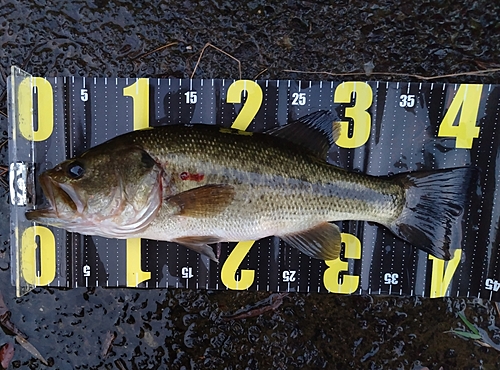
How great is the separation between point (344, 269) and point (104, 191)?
5.20 feet

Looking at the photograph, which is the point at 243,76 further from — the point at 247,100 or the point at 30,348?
the point at 30,348

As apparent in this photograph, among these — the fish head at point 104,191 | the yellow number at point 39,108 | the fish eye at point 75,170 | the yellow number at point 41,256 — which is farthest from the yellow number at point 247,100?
the yellow number at point 41,256

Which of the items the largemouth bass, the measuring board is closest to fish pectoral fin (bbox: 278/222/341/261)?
the largemouth bass

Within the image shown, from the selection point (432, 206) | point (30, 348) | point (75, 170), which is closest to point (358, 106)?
point (432, 206)

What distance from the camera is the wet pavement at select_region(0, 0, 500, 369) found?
268 cm

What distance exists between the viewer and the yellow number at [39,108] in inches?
103

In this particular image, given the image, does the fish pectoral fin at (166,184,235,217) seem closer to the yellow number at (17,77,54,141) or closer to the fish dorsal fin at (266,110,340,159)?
the fish dorsal fin at (266,110,340,159)

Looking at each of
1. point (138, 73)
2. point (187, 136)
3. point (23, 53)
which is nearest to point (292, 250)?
point (187, 136)

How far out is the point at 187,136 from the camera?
2289 mm

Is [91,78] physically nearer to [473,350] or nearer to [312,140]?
[312,140]

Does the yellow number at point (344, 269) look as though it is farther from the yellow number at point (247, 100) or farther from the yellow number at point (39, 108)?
the yellow number at point (39, 108)

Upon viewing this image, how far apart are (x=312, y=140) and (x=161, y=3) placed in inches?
53.8

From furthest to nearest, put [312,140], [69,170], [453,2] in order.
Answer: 1. [453,2]
2. [312,140]
3. [69,170]

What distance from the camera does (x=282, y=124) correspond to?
8.66 feet
